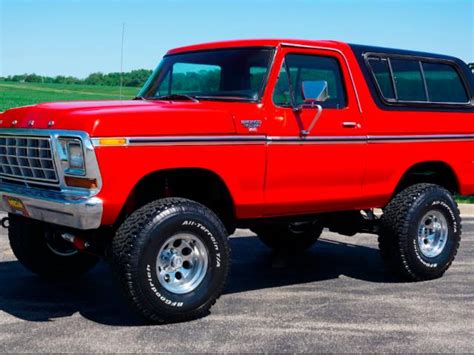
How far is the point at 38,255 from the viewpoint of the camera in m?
6.74

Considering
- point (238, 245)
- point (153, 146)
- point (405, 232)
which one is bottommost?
point (238, 245)

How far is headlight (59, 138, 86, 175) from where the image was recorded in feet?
16.7

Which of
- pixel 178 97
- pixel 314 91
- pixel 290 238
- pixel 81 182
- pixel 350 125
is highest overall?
pixel 314 91

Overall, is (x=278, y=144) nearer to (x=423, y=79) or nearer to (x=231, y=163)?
(x=231, y=163)

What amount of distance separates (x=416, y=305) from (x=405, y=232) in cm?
96

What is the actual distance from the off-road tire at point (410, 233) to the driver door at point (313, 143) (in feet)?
1.56

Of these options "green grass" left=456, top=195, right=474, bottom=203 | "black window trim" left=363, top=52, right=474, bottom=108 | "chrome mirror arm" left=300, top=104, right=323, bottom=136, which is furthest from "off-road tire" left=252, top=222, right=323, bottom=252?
"green grass" left=456, top=195, right=474, bottom=203

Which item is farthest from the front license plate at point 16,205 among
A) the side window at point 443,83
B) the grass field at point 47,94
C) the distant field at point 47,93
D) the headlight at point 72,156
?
the distant field at point 47,93

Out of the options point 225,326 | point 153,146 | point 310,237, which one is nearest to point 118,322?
point 225,326

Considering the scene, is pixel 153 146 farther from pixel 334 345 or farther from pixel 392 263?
pixel 392 263

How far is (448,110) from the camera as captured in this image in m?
7.32

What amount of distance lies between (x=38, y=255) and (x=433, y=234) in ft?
12.0

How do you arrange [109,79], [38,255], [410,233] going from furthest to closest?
[109,79]
[410,233]
[38,255]

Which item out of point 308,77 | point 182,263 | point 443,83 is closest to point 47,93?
point 443,83
